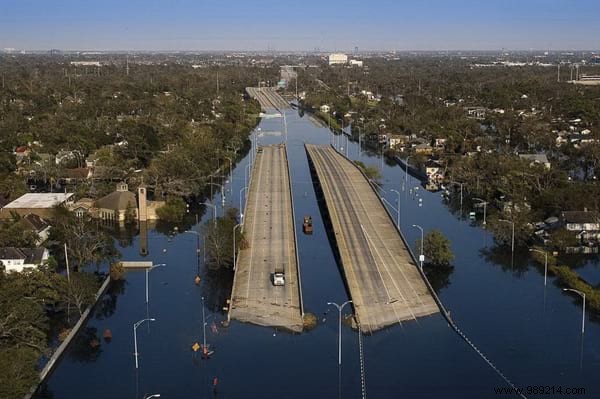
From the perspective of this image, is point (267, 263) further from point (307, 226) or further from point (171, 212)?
point (171, 212)

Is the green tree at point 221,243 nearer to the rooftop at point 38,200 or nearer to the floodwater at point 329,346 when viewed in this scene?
the floodwater at point 329,346

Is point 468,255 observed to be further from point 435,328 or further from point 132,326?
point 132,326

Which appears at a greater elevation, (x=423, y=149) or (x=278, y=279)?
(x=423, y=149)

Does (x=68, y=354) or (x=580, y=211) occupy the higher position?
(x=580, y=211)


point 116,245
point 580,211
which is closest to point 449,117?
point 580,211

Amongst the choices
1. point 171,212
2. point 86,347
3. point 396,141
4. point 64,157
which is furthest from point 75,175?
point 396,141

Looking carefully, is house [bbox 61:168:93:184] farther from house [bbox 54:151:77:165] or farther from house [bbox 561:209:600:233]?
house [bbox 561:209:600:233]
